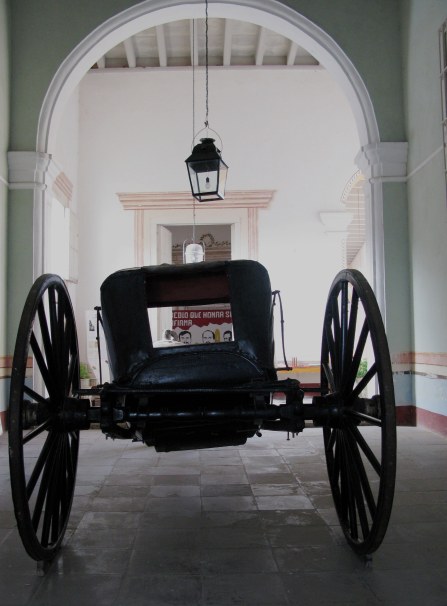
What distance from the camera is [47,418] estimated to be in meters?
2.42

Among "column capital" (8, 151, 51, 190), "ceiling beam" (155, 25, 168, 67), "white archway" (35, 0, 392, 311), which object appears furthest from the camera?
"ceiling beam" (155, 25, 168, 67)

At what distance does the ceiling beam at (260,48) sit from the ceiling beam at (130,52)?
197 cm

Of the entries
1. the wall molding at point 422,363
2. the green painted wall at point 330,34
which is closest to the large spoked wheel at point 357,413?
the wall molding at point 422,363

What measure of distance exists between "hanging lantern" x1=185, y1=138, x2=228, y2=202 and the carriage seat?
3.15 meters

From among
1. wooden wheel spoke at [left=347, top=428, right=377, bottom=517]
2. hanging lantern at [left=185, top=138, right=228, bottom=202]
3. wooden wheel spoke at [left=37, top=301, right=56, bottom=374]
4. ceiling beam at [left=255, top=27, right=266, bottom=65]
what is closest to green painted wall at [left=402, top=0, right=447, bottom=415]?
hanging lantern at [left=185, top=138, right=228, bottom=202]

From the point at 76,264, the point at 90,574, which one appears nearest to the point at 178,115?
the point at 76,264

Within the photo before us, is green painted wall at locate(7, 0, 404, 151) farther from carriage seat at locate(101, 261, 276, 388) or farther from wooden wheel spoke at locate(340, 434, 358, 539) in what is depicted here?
wooden wheel spoke at locate(340, 434, 358, 539)

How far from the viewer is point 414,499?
333 cm

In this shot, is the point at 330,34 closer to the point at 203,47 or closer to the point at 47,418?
the point at 203,47

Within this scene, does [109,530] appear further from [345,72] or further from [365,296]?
[345,72]

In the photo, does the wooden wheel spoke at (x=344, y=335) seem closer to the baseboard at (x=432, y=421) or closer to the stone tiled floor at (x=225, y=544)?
the stone tiled floor at (x=225, y=544)

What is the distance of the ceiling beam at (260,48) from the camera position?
920 centimetres

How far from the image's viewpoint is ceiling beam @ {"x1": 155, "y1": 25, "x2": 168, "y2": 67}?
8.91 metres

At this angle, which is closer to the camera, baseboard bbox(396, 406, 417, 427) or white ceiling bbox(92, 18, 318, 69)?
baseboard bbox(396, 406, 417, 427)
